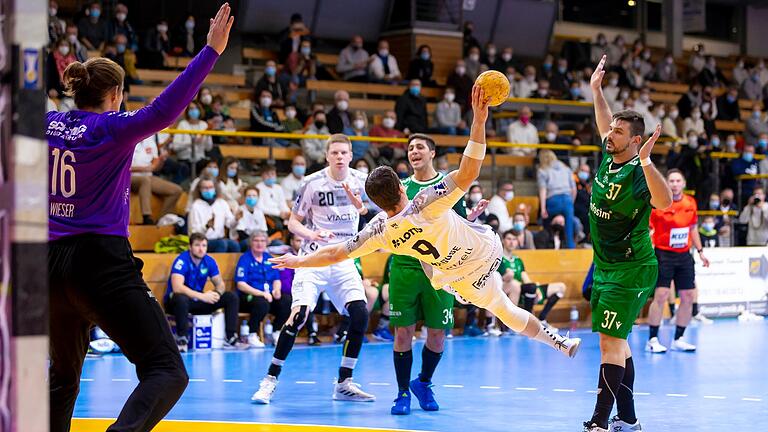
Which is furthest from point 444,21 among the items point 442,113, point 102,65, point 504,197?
point 102,65

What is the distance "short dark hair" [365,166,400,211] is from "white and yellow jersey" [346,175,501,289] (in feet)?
0.36

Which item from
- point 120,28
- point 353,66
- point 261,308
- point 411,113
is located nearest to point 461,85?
point 353,66

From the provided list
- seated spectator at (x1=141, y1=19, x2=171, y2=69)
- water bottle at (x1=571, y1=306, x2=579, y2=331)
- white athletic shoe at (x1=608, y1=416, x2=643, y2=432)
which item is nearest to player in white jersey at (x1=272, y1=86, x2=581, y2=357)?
white athletic shoe at (x1=608, y1=416, x2=643, y2=432)

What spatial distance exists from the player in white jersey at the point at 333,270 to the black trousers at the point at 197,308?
4.19 m

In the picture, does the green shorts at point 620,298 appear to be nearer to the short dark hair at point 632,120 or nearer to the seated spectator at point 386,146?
the short dark hair at point 632,120

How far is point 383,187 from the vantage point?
696cm

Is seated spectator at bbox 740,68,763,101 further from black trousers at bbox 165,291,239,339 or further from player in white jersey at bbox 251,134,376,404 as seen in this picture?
player in white jersey at bbox 251,134,376,404

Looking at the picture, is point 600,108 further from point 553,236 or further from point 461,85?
point 461,85

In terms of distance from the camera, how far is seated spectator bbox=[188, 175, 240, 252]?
15.1 m

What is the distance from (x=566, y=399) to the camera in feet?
30.6

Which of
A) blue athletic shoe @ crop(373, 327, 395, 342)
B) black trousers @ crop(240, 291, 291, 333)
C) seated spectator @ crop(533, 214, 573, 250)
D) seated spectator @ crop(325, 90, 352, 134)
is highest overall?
seated spectator @ crop(325, 90, 352, 134)

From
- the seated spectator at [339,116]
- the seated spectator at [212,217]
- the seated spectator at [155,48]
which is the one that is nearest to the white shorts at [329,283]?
the seated spectator at [212,217]

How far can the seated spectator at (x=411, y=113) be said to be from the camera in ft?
67.4

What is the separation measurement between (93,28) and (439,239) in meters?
14.2
